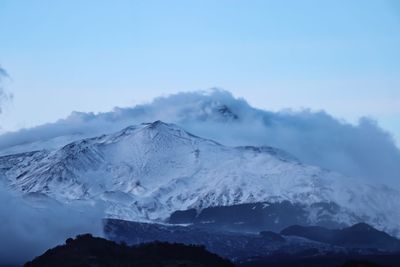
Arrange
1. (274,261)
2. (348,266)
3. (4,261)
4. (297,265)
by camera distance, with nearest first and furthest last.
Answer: (348,266), (4,261), (297,265), (274,261)

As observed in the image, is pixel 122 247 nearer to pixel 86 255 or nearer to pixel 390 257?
pixel 86 255

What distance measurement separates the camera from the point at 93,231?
607 feet

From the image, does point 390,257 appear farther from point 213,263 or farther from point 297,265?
point 213,263

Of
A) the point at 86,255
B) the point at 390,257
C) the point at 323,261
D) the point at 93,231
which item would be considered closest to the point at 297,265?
the point at 323,261

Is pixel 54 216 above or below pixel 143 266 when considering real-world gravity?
above

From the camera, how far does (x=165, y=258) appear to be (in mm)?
118062

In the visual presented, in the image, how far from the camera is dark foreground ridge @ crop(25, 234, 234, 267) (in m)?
115

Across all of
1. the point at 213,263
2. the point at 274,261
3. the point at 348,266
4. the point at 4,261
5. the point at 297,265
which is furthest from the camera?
the point at 274,261

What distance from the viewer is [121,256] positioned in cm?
11806

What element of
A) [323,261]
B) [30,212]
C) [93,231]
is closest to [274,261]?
[323,261]

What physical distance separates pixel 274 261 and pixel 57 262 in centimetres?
8275

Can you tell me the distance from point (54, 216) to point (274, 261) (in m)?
46.1

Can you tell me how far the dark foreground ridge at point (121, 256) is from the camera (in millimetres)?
115125

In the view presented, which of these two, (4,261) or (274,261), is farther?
(274,261)
